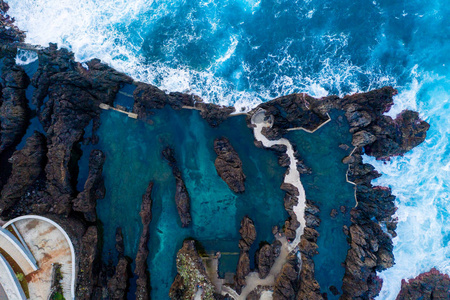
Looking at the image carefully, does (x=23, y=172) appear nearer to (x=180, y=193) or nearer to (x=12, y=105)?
(x=12, y=105)

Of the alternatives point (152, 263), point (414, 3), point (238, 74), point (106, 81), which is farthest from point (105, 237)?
point (414, 3)

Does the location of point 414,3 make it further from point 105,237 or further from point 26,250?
point 26,250

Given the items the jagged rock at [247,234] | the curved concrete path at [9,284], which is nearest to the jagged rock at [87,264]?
the curved concrete path at [9,284]

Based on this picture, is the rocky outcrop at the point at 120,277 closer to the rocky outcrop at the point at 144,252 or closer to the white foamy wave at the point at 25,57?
the rocky outcrop at the point at 144,252

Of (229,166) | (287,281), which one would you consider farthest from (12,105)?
(287,281)

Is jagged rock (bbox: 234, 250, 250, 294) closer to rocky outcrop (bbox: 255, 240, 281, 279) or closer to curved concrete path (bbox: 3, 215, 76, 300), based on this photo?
rocky outcrop (bbox: 255, 240, 281, 279)

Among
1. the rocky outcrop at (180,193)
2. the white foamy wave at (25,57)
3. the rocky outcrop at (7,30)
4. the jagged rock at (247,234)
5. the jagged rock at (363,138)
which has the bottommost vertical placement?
the jagged rock at (247,234)
